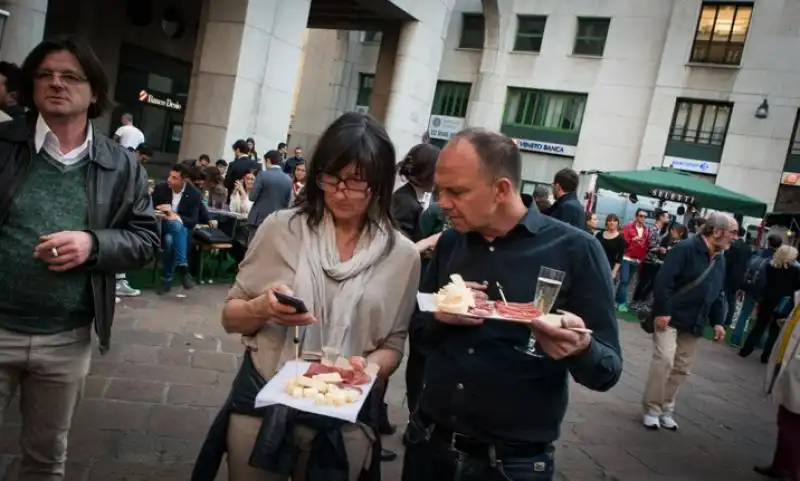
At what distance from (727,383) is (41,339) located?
825 centimetres

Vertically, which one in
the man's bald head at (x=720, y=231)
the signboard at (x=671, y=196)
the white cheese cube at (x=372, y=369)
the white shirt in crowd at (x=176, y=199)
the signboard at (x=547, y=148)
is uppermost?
the signboard at (x=547, y=148)

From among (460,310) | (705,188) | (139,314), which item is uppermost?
(705,188)

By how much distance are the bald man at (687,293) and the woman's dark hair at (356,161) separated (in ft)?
13.4

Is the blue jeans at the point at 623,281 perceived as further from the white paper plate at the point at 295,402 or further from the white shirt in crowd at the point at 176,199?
the white paper plate at the point at 295,402

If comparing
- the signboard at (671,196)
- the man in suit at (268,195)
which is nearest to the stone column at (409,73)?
the signboard at (671,196)

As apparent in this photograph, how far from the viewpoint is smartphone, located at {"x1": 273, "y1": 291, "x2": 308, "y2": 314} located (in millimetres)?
1787

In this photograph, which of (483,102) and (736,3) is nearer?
(736,3)

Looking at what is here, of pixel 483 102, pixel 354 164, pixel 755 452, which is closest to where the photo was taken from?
pixel 354 164

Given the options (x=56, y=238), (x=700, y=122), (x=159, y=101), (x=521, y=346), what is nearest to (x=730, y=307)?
(x=521, y=346)

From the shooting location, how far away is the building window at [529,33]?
25.7m

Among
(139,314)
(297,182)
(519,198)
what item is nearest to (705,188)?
(297,182)

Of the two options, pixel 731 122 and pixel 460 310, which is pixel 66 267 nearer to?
pixel 460 310

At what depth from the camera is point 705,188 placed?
13586 millimetres

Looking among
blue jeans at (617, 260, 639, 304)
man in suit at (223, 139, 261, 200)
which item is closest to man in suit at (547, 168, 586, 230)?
man in suit at (223, 139, 261, 200)
